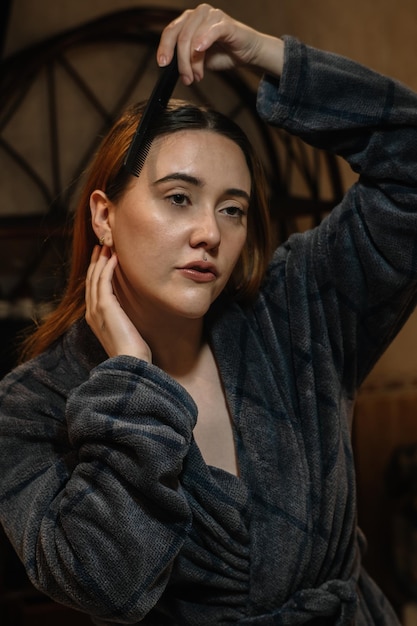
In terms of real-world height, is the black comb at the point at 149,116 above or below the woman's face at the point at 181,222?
above

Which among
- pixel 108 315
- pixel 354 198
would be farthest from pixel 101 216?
pixel 354 198

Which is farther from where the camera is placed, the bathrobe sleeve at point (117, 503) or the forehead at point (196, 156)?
the forehead at point (196, 156)

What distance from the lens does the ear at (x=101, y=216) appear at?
2.88ft

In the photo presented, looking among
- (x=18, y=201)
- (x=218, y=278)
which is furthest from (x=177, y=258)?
(x=18, y=201)

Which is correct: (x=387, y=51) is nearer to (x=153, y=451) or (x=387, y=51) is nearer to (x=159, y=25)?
(x=159, y=25)

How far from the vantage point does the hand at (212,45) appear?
0.79 m

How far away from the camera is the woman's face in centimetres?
81

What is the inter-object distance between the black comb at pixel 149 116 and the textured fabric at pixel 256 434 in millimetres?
109

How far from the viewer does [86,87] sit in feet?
5.70

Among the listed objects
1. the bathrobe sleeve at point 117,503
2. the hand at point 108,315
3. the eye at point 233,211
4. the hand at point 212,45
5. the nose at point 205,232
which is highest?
the hand at point 212,45

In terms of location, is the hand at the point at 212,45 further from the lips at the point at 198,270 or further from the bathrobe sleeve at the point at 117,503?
the bathrobe sleeve at the point at 117,503

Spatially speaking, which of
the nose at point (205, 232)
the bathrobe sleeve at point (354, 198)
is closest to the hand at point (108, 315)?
the nose at point (205, 232)

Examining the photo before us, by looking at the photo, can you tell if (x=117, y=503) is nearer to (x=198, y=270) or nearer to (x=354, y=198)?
(x=198, y=270)

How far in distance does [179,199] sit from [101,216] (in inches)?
4.4
